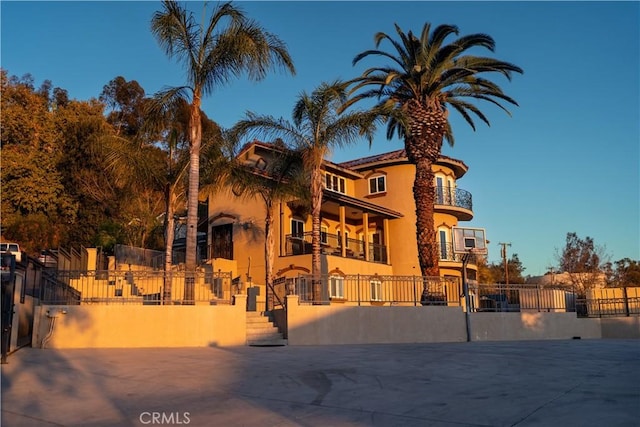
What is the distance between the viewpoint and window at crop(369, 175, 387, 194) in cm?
3697

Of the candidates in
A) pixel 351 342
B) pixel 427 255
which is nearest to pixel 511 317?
pixel 427 255

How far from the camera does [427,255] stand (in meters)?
21.6

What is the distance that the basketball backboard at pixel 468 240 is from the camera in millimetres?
36344

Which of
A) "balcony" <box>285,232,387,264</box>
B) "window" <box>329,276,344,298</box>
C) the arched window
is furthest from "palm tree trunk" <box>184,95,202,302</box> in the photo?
the arched window

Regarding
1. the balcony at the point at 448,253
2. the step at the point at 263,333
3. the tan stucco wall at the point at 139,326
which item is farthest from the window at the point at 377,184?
the tan stucco wall at the point at 139,326

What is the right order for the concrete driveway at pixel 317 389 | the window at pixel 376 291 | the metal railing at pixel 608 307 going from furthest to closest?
the metal railing at pixel 608 307
the window at pixel 376 291
the concrete driveway at pixel 317 389

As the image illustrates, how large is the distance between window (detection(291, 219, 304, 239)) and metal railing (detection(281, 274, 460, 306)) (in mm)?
10436

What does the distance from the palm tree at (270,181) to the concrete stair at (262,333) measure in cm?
553

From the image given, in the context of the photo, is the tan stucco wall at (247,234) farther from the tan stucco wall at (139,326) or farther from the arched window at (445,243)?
the tan stucco wall at (139,326)

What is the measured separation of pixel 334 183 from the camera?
3494 cm

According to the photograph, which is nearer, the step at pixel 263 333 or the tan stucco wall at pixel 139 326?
the tan stucco wall at pixel 139 326

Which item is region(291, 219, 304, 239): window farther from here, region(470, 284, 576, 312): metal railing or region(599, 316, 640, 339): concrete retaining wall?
region(599, 316, 640, 339): concrete retaining wall

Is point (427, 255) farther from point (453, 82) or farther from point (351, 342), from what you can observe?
point (453, 82)

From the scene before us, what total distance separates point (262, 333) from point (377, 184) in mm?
21608
